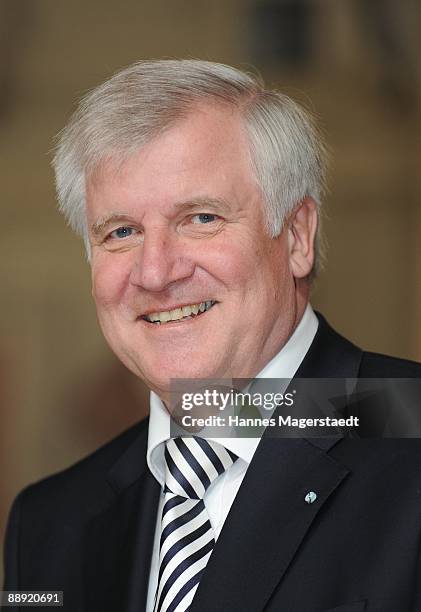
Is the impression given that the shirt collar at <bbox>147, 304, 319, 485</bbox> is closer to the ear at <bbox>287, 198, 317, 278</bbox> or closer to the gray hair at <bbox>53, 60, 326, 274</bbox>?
the ear at <bbox>287, 198, 317, 278</bbox>

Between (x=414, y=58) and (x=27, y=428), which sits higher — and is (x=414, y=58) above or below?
above

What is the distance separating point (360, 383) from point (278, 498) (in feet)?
0.98

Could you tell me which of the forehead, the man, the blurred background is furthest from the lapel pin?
the blurred background

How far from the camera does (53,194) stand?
24.7 feet

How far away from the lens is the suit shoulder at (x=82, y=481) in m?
2.42

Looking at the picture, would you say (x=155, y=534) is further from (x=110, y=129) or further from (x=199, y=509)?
(x=110, y=129)

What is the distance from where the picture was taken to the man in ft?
6.16

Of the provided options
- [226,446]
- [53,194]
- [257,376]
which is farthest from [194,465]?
[53,194]

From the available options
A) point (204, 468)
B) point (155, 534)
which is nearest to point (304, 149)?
point (204, 468)

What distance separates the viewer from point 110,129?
6.73ft

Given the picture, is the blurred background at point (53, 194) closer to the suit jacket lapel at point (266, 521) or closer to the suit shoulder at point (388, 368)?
the suit shoulder at point (388, 368)

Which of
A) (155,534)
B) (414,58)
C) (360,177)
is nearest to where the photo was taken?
(155,534)

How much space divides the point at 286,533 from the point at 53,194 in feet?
19.3

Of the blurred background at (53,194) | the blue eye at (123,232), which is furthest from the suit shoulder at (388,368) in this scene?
the blurred background at (53,194)
